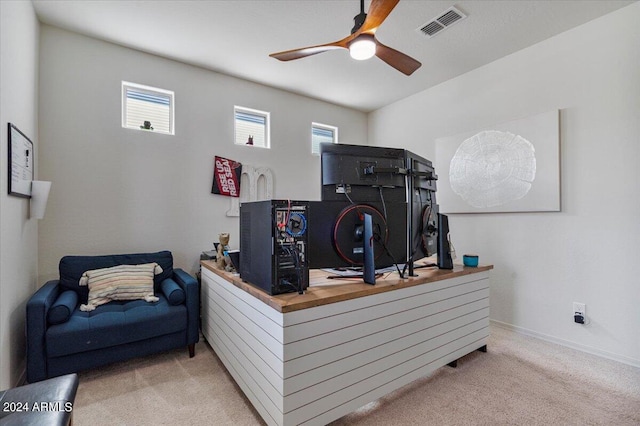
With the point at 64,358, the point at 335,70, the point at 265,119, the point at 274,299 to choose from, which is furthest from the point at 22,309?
the point at 335,70

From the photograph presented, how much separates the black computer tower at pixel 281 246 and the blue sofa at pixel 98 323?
1158 mm

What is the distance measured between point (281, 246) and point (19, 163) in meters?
1.97

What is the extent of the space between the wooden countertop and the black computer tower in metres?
0.06

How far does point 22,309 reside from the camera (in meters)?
2.04

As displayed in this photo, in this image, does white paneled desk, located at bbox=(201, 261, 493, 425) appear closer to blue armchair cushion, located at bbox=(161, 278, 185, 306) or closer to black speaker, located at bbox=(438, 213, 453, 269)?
black speaker, located at bbox=(438, 213, 453, 269)

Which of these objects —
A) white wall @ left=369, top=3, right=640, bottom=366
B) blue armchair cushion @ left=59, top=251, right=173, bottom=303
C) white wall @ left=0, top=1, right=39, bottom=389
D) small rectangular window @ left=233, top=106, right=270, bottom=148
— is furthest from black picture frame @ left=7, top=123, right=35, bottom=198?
white wall @ left=369, top=3, right=640, bottom=366

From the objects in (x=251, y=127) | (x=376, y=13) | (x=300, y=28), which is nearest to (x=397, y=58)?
(x=376, y=13)

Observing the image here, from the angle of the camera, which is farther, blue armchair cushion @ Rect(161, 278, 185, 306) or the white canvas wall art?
the white canvas wall art

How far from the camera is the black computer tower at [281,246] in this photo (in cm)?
141

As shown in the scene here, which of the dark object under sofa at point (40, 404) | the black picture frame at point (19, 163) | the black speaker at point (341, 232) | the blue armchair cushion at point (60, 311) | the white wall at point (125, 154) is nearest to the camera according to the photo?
the dark object under sofa at point (40, 404)

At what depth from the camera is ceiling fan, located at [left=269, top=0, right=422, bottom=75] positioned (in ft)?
5.22

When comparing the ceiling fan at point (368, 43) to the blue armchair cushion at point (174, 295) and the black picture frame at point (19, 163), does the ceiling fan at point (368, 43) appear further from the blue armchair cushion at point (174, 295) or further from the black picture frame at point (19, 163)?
the blue armchair cushion at point (174, 295)

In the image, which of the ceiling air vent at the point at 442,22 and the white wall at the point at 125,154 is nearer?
the ceiling air vent at the point at 442,22

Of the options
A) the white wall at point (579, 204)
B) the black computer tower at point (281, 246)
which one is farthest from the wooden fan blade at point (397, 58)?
the white wall at point (579, 204)
